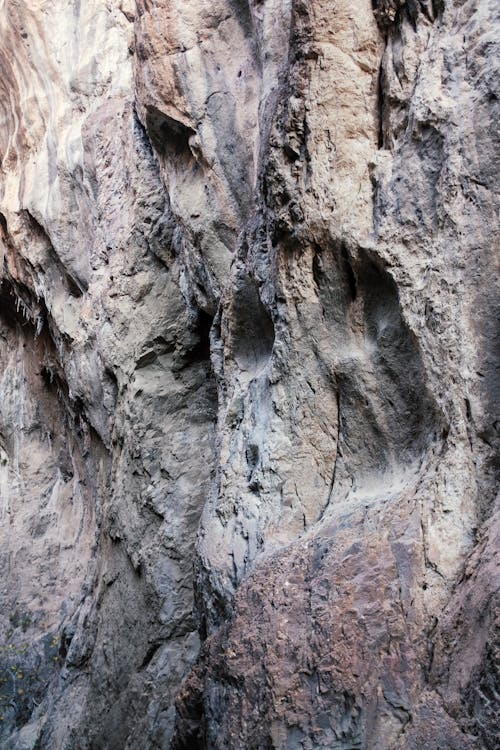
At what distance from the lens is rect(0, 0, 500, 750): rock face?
10.5ft

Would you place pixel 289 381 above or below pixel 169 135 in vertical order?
below

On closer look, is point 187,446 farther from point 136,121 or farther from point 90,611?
point 136,121

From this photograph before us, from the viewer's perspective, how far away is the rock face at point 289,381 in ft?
10.5

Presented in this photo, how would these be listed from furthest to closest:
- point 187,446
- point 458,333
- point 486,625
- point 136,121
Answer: point 136,121 → point 187,446 → point 458,333 → point 486,625

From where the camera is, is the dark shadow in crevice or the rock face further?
the dark shadow in crevice

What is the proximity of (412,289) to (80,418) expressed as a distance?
15.5 feet

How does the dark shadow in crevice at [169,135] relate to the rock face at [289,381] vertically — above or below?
above

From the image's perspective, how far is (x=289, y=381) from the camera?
421cm

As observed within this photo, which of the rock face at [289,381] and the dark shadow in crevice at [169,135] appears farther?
the dark shadow in crevice at [169,135]

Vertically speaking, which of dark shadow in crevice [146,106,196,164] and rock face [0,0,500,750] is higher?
dark shadow in crevice [146,106,196,164]

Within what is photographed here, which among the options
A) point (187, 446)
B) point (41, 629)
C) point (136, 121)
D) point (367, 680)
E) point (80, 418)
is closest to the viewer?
point (367, 680)

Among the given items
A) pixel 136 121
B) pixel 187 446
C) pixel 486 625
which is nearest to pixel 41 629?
pixel 187 446

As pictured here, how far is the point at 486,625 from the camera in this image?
2.74 metres

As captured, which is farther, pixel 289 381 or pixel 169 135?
pixel 169 135
